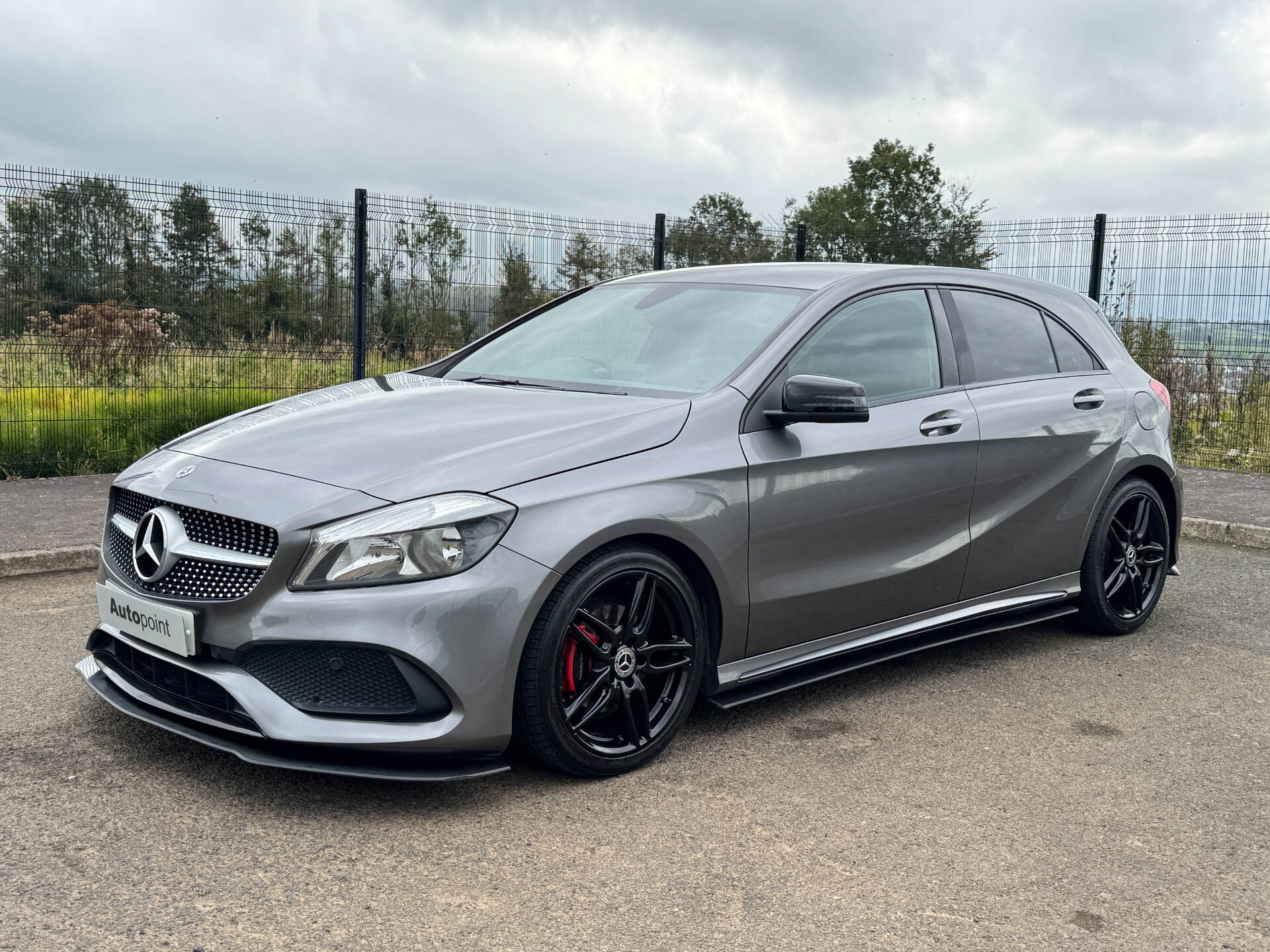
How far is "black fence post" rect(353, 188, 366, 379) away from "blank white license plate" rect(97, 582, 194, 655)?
645 cm

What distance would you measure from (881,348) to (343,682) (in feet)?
7.93

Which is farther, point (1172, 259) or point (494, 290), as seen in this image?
point (1172, 259)

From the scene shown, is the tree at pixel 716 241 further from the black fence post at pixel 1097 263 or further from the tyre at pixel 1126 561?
the tyre at pixel 1126 561

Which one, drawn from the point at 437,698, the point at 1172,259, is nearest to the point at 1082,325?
the point at 437,698

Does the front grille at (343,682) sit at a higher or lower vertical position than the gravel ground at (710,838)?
higher

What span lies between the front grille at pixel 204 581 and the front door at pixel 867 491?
62.3 inches

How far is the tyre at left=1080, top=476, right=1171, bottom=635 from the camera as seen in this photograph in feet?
17.6

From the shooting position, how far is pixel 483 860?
10.2ft

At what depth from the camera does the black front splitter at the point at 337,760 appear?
325 centimetres

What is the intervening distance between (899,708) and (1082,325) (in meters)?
2.20

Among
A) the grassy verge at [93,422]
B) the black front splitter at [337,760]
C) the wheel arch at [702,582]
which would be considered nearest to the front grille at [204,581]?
the black front splitter at [337,760]

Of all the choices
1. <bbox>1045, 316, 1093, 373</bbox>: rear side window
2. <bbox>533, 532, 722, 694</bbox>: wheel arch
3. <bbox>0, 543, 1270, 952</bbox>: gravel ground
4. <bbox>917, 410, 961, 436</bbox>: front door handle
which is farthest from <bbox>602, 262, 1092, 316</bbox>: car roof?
<bbox>0, 543, 1270, 952</bbox>: gravel ground

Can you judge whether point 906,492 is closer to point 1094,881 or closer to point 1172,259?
point 1094,881

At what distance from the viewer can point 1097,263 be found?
12.0m
